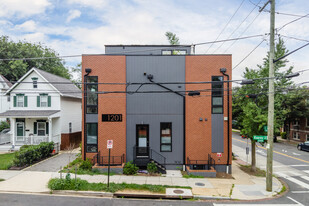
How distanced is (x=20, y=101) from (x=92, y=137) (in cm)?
1214

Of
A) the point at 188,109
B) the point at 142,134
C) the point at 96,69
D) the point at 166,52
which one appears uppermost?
the point at 166,52

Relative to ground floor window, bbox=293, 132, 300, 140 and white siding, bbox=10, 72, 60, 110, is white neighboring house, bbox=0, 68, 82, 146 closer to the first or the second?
white siding, bbox=10, 72, 60, 110

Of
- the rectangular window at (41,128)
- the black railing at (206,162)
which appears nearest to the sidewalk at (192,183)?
the black railing at (206,162)

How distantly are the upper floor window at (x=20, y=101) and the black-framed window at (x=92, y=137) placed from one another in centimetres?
1113

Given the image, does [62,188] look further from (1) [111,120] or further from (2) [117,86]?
(2) [117,86]

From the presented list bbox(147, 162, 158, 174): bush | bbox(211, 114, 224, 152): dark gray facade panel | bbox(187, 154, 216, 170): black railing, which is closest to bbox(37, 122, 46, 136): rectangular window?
bbox(147, 162, 158, 174): bush

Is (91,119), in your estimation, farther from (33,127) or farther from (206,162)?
(33,127)

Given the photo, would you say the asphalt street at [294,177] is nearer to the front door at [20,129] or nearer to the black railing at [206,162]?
the black railing at [206,162]

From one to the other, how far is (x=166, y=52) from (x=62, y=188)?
12482mm

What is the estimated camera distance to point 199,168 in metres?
13.6

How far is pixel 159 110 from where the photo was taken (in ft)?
45.0

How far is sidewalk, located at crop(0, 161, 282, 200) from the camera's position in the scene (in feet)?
31.7

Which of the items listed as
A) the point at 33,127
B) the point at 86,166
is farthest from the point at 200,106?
the point at 33,127

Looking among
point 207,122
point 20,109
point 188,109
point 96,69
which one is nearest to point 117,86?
point 96,69
